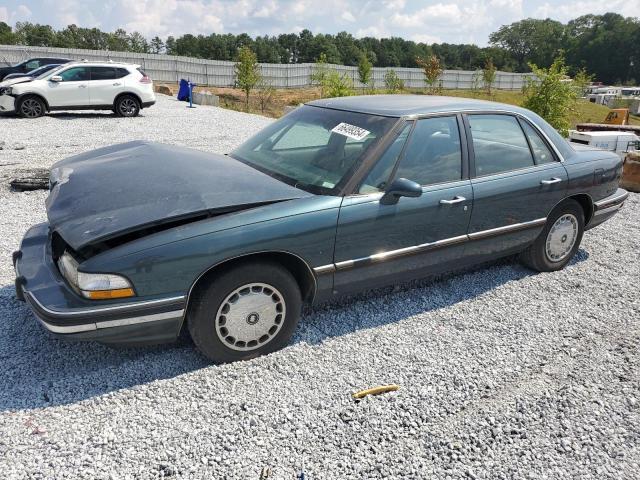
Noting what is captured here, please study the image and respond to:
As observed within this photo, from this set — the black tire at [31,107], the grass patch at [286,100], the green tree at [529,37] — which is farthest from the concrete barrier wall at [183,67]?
the green tree at [529,37]

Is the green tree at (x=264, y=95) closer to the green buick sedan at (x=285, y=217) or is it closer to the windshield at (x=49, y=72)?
the windshield at (x=49, y=72)

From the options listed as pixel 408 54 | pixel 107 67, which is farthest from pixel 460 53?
pixel 107 67

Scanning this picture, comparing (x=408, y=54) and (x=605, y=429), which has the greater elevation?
(x=408, y=54)

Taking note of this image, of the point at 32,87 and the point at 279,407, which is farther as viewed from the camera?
the point at 32,87

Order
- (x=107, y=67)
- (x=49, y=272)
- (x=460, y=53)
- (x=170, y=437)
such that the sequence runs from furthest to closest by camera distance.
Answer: (x=460, y=53) < (x=107, y=67) < (x=49, y=272) < (x=170, y=437)

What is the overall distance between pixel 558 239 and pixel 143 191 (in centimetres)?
365

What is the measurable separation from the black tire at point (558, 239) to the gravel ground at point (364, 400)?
49cm

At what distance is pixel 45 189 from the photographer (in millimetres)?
6512

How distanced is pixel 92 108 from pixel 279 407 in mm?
13809

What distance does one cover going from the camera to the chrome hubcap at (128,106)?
47.1ft

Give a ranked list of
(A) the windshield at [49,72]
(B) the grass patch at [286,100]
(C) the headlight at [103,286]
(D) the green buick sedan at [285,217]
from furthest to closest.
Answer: (B) the grass patch at [286,100] < (A) the windshield at [49,72] < (D) the green buick sedan at [285,217] < (C) the headlight at [103,286]

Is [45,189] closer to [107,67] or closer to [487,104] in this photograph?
[487,104]

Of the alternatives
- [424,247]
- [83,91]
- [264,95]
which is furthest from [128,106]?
[264,95]

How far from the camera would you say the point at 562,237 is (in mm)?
4484
